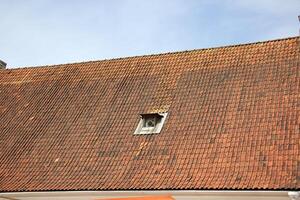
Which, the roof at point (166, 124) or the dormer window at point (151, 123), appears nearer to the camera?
the roof at point (166, 124)

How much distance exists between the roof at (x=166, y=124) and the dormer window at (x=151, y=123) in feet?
0.60

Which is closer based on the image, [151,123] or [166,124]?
[166,124]

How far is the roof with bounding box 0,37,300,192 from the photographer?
1117cm

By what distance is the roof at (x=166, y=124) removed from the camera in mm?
11172

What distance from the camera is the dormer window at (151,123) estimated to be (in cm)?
1314

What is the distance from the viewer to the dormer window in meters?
13.1

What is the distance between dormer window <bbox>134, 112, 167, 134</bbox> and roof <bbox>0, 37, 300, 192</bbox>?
18cm

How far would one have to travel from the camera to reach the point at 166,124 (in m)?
13.1

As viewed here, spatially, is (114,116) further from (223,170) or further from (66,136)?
(223,170)

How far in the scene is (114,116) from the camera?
14.2 meters

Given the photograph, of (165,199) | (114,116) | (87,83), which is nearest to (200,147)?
(165,199)

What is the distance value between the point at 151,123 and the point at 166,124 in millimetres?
517

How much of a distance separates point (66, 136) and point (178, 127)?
320 centimetres

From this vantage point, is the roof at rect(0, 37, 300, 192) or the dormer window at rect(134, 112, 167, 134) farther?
the dormer window at rect(134, 112, 167, 134)
